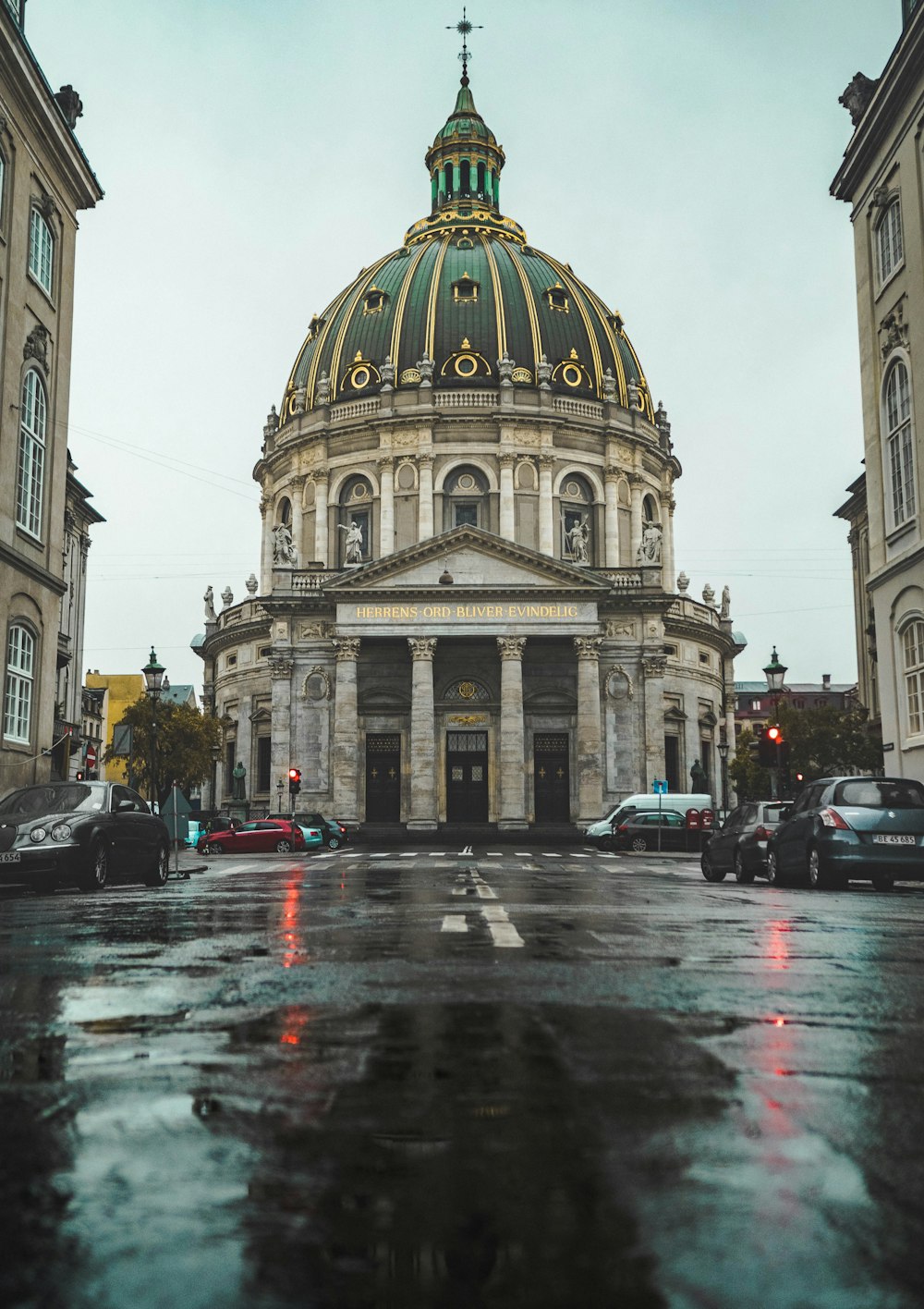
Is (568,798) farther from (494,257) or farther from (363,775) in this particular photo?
(494,257)

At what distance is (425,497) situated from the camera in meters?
74.1

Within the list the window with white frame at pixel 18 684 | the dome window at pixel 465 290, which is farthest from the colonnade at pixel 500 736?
the window with white frame at pixel 18 684

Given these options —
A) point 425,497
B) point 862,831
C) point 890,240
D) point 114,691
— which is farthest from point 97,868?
point 114,691

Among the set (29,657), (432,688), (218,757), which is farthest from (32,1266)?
(218,757)

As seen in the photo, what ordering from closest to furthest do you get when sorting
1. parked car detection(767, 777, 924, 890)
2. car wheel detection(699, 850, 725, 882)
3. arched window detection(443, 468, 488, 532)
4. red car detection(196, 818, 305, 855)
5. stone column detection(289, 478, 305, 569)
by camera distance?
parked car detection(767, 777, 924, 890) < car wheel detection(699, 850, 725, 882) < red car detection(196, 818, 305, 855) < arched window detection(443, 468, 488, 532) < stone column detection(289, 478, 305, 569)

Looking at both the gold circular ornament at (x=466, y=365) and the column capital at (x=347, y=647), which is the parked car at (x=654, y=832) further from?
the gold circular ornament at (x=466, y=365)

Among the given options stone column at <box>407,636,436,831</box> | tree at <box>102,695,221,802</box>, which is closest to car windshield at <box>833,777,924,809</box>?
stone column at <box>407,636,436,831</box>

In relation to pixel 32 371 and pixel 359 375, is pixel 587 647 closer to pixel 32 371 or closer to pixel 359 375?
pixel 359 375

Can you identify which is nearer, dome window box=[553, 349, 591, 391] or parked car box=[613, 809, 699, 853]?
parked car box=[613, 809, 699, 853]

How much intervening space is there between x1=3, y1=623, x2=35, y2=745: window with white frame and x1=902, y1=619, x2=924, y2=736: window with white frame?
64.9ft

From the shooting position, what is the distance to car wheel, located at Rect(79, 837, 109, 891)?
1881 cm

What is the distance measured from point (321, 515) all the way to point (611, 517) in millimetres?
17175

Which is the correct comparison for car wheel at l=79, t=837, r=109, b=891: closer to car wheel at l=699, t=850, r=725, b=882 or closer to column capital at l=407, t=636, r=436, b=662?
car wheel at l=699, t=850, r=725, b=882

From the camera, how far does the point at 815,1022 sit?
6375 mm
